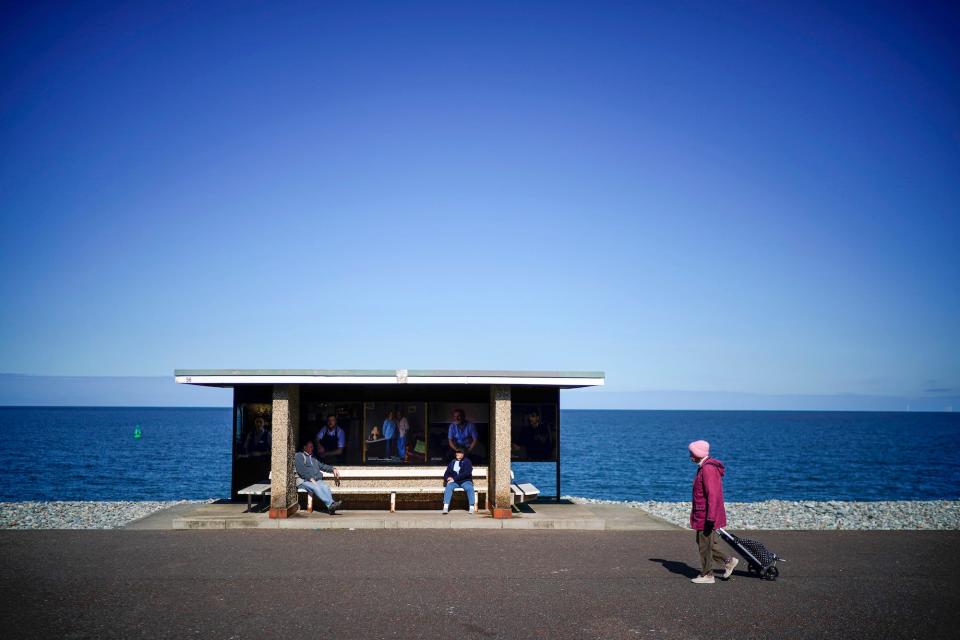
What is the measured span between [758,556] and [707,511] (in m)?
1.09

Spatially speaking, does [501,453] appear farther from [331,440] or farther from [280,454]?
[280,454]

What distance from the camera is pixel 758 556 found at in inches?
385

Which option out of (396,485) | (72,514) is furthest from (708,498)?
(72,514)

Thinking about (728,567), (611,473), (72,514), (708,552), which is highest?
(708,552)

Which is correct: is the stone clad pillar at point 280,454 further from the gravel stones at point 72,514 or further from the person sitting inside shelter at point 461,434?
the person sitting inside shelter at point 461,434

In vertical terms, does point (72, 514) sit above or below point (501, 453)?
below

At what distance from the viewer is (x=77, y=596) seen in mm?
8719

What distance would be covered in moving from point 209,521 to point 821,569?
31.6 ft

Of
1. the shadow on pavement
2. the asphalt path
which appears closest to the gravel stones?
the asphalt path

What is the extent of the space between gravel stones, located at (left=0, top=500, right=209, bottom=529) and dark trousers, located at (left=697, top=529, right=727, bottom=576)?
33.6 ft

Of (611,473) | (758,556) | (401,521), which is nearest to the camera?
(758,556)

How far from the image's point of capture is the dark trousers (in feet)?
31.0

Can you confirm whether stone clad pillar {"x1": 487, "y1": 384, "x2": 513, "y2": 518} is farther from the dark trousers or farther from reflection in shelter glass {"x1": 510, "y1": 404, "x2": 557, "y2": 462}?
the dark trousers

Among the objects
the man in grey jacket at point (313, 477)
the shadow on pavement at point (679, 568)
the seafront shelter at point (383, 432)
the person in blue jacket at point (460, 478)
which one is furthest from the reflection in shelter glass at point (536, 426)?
the shadow on pavement at point (679, 568)
